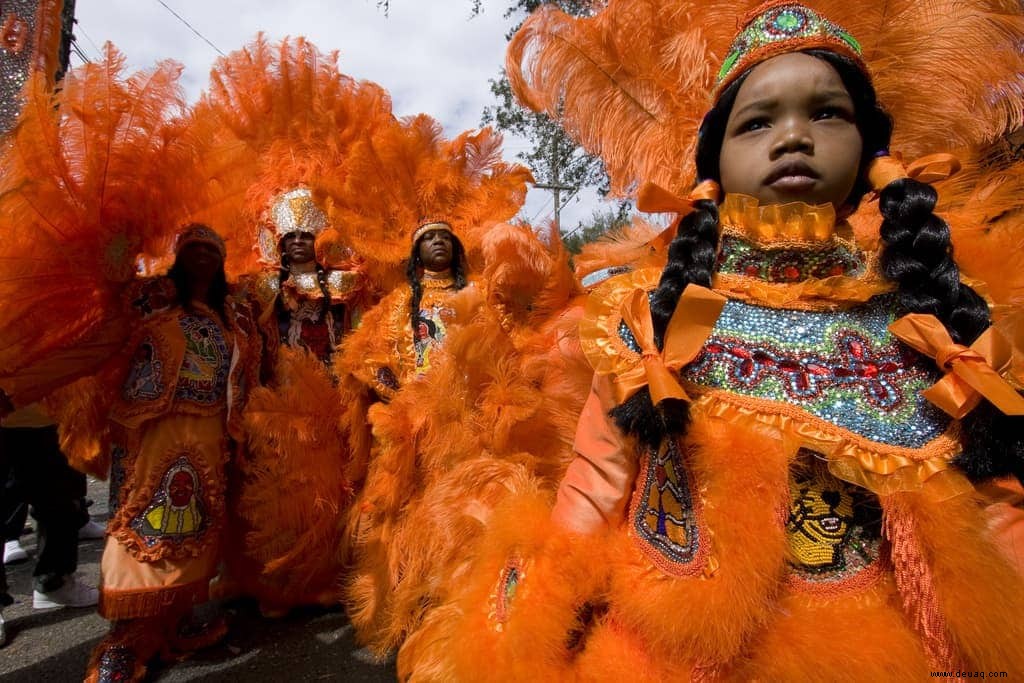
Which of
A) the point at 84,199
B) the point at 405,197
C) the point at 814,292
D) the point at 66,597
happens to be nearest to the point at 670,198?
the point at 814,292

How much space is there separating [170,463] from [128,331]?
2.00ft

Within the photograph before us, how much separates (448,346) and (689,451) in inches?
51.8

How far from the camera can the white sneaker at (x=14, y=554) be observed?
439 centimetres

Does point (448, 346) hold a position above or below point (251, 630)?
above

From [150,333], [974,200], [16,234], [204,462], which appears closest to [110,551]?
[204,462]

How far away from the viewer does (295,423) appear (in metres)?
3.12

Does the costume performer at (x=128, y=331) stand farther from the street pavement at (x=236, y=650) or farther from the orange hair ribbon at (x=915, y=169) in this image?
the orange hair ribbon at (x=915, y=169)

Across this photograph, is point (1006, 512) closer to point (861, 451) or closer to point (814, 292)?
point (861, 451)

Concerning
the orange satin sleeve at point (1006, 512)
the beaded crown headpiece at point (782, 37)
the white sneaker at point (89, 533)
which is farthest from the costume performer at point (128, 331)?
the white sneaker at point (89, 533)

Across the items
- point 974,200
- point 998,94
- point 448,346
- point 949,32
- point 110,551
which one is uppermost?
point 949,32

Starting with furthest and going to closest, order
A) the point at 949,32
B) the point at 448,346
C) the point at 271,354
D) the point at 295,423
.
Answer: the point at 271,354 < the point at 295,423 < the point at 448,346 < the point at 949,32

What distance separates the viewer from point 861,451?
101 centimetres

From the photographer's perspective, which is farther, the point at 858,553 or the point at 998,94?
the point at 998,94

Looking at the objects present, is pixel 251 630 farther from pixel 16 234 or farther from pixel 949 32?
pixel 949 32
